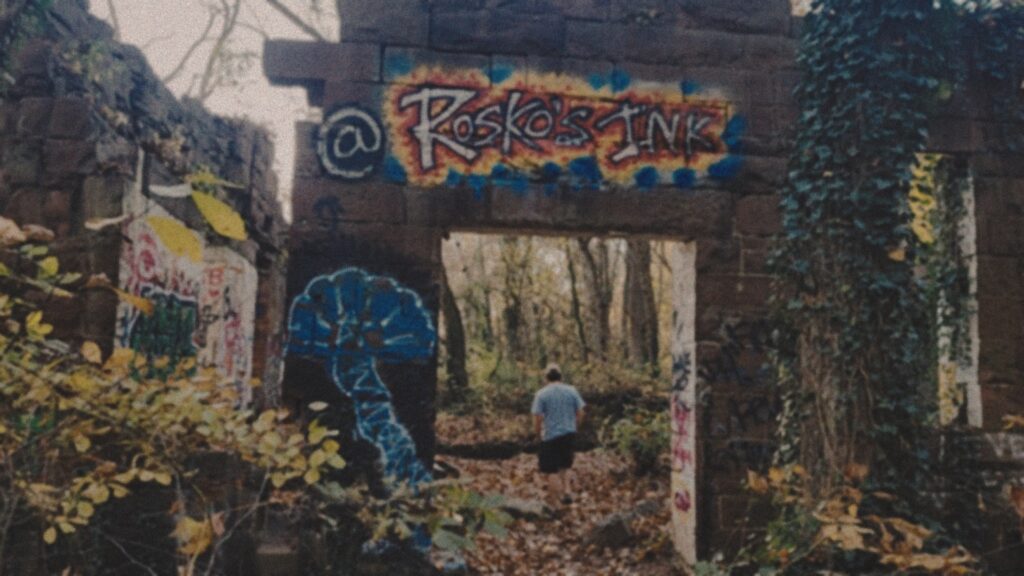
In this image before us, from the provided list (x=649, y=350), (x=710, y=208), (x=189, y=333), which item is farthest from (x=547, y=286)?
(x=710, y=208)

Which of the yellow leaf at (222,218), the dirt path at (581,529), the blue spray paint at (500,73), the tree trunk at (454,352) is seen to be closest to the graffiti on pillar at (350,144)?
the blue spray paint at (500,73)

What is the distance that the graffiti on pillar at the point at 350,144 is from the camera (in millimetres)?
6074

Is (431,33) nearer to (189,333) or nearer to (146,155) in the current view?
(146,155)

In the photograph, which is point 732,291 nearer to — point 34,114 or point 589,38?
point 589,38

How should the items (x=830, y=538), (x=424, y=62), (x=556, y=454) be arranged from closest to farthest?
(x=830, y=538)
(x=424, y=62)
(x=556, y=454)

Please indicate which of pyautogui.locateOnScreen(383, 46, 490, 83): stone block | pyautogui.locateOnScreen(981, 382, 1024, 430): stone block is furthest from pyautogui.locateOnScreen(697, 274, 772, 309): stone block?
pyautogui.locateOnScreen(383, 46, 490, 83): stone block

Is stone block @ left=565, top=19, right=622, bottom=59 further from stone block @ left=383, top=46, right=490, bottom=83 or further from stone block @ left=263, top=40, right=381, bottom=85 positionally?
stone block @ left=263, top=40, right=381, bottom=85

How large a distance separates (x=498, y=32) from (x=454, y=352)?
9.81 metres

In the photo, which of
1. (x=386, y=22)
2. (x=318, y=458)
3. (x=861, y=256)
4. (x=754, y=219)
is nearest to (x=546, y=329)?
(x=754, y=219)

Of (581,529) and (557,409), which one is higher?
(557,409)

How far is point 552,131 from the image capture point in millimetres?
6258

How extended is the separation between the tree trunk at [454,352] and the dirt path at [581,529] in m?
3.69

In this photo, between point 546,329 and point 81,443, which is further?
point 546,329

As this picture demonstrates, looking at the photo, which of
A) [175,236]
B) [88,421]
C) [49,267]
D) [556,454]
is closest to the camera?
[175,236]
